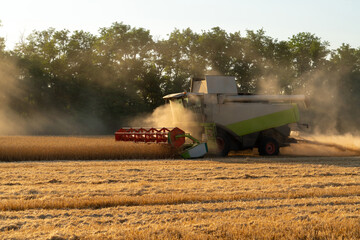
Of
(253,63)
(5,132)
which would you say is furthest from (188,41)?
(5,132)

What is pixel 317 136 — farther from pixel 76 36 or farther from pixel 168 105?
pixel 76 36

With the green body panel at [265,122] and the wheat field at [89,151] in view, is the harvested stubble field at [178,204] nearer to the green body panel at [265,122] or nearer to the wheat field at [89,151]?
the wheat field at [89,151]

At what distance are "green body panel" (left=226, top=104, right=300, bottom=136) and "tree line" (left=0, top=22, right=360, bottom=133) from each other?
57.7 ft

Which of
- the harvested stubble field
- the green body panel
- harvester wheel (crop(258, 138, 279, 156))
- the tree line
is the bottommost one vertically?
the harvested stubble field

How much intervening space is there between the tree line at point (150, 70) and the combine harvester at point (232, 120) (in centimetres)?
1703

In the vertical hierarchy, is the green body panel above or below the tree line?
below

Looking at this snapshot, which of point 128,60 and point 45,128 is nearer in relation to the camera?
point 45,128

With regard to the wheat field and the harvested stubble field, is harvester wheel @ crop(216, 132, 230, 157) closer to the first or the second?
the wheat field

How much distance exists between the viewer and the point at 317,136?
51.9 ft

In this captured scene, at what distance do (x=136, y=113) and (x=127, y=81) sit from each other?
2.91 meters

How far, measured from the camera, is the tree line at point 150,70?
3069 cm

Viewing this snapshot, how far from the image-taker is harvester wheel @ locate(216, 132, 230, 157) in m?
13.3

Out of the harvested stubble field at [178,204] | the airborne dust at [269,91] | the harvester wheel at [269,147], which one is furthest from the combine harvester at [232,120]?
the harvested stubble field at [178,204]

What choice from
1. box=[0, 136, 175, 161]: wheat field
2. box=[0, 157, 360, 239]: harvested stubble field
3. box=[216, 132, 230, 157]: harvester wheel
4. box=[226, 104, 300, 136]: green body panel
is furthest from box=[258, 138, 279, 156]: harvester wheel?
box=[0, 157, 360, 239]: harvested stubble field
